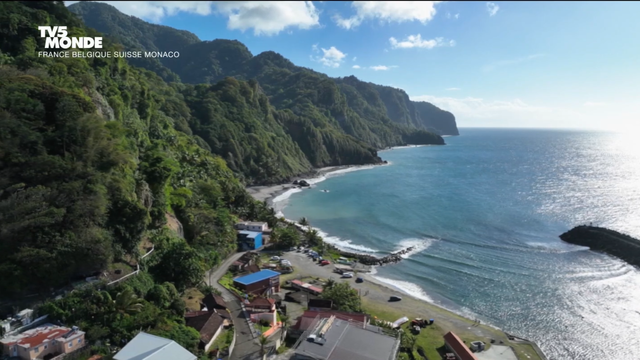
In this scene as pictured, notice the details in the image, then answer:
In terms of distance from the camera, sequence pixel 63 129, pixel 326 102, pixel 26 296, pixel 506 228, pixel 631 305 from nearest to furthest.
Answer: pixel 26 296 < pixel 63 129 < pixel 631 305 < pixel 506 228 < pixel 326 102

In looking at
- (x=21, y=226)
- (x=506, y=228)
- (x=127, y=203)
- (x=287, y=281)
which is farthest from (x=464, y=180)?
(x=21, y=226)

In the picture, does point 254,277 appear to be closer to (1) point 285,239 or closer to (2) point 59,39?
(1) point 285,239

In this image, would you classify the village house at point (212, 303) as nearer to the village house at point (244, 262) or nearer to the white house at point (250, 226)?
the village house at point (244, 262)

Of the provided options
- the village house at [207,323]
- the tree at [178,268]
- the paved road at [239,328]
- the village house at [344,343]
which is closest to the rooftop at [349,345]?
the village house at [344,343]

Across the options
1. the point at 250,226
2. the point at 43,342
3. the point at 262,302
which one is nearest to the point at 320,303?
the point at 262,302

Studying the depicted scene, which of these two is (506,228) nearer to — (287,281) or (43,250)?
(287,281)

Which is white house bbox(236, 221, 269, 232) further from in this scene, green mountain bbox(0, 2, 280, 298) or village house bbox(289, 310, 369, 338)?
village house bbox(289, 310, 369, 338)
